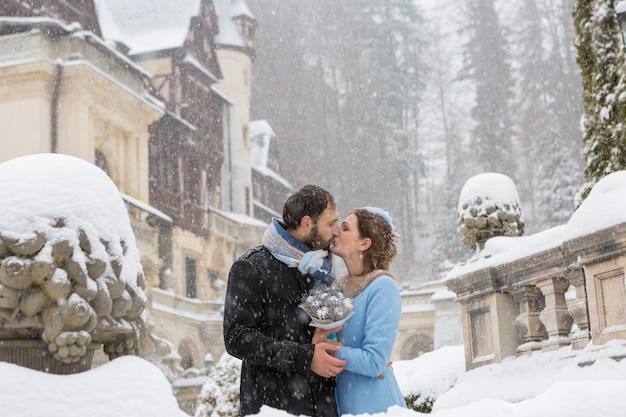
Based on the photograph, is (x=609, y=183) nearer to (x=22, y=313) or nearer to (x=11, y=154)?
(x=22, y=313)

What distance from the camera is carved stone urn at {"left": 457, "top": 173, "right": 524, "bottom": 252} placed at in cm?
714

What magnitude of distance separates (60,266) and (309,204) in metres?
1.04

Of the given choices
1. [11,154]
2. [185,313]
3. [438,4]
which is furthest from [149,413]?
[438,4]

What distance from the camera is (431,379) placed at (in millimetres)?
7355

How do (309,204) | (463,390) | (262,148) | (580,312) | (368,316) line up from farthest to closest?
(262,148) < (463,390) < (580,312) < (309,204) < (368,316)

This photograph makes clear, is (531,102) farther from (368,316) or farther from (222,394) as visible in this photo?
(368,316)

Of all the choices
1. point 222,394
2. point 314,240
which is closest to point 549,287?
point 314,240

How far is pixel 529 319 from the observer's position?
6.29 meters

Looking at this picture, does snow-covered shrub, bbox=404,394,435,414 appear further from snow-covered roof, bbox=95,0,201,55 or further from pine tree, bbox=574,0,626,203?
snow-covered roof, bbox=95,0,201,55

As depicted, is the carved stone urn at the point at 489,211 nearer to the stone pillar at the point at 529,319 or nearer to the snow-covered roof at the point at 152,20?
the stone pillar at the point at 529,319

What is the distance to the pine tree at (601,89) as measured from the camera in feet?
32.2

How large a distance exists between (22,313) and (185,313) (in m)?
31.1

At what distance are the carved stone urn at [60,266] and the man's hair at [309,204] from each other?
0.74 m

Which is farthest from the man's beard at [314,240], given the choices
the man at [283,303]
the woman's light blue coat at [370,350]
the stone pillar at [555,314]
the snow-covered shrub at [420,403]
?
the snow-covered shrub at [420,403]
